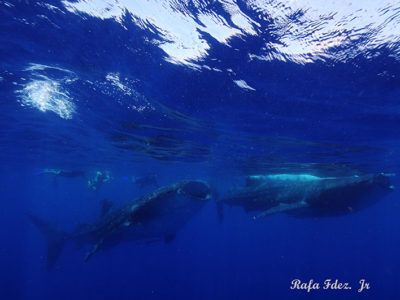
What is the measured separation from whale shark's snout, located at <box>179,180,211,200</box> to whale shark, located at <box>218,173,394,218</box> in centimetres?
345

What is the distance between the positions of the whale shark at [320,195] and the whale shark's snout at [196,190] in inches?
136

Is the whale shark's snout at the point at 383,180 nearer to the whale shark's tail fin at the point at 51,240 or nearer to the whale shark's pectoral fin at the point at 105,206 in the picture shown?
the whale shark's pectoral fin at the point at 105,206

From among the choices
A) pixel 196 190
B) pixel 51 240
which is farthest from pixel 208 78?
pixel 51 240

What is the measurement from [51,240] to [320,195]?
46.0 ft

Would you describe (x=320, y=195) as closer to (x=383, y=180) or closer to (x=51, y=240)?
(x=383, y=180)

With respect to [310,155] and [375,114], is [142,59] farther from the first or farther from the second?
[310,155]

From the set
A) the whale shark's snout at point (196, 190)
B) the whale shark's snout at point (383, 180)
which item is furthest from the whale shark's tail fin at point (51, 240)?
the whale shark's snout at point (383, 180)

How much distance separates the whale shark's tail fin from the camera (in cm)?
1780

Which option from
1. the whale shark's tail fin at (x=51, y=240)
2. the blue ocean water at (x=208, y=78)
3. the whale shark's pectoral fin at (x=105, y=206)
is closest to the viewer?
the blue ocean water at (x=208, y=78)

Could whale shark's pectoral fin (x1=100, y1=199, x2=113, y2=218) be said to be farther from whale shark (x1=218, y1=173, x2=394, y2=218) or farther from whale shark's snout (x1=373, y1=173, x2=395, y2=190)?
whale shark's snout (x1=373, y1=173, x2=395, y2=190)

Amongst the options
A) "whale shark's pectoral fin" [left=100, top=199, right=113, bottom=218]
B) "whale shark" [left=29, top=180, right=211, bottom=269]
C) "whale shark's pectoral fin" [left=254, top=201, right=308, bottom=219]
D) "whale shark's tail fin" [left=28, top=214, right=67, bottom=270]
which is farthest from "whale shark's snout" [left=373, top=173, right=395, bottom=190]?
"whale shark's tail fin" [left=28, top=214, right=67, bottom=270]

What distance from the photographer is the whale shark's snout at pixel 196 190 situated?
9.76 meters

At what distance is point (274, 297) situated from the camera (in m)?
40.3

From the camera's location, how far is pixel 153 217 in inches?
436
